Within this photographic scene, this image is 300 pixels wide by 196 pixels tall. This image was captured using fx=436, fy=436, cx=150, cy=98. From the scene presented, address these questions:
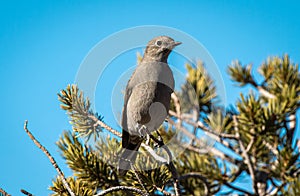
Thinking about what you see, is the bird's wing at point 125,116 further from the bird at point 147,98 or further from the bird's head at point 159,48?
the bird's head at point 159,48

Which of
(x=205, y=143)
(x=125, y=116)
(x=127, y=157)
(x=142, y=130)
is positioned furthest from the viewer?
(x=205, y=143)

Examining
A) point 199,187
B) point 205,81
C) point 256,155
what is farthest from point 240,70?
point 199,187

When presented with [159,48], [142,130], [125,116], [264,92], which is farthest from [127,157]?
[264,92]

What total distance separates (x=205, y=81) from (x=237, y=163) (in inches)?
29.6

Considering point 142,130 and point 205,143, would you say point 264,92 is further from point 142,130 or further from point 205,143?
Result: point 142,130

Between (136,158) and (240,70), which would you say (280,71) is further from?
(136,158)

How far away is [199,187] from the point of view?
10.2ft

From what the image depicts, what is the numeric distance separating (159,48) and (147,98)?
1.08ft

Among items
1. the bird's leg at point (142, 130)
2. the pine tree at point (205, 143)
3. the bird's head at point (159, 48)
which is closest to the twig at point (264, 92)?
the pine tree at point (205, 143)

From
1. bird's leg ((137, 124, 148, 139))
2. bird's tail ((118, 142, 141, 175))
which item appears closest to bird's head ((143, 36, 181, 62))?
bird's leg ((137, 124, 148, 139))

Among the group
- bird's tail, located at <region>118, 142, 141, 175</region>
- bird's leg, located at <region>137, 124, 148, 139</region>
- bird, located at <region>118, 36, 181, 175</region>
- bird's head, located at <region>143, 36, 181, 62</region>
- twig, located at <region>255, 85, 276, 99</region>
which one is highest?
twig, located at <region>255, 85, 276, 99</region>

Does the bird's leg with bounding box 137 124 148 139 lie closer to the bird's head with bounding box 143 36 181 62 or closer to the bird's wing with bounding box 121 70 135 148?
the bird's wing with bounding box 121 70 135 148

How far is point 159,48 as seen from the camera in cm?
268

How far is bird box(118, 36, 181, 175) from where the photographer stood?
258 centimetres
